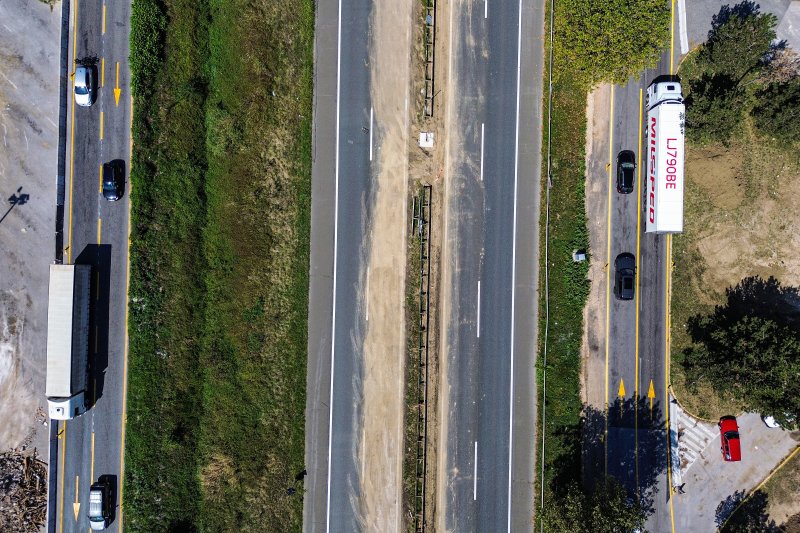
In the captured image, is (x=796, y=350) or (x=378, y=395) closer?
(x=796, y=350)

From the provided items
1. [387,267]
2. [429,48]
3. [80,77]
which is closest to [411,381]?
[387,267]

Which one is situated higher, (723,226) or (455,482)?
(723,226)

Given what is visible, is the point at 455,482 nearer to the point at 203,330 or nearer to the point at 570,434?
the point at 570,434

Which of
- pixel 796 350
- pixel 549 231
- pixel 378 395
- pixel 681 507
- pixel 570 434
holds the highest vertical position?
pixel 549 231

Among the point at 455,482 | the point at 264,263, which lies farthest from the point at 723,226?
the point at 264,263

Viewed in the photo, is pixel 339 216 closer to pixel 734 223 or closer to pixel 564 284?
pixel 564 284

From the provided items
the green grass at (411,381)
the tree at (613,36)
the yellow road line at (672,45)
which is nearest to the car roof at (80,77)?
the green grass at (411,381)

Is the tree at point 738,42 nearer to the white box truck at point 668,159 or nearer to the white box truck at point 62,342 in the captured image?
the white box truck at point 668,159
